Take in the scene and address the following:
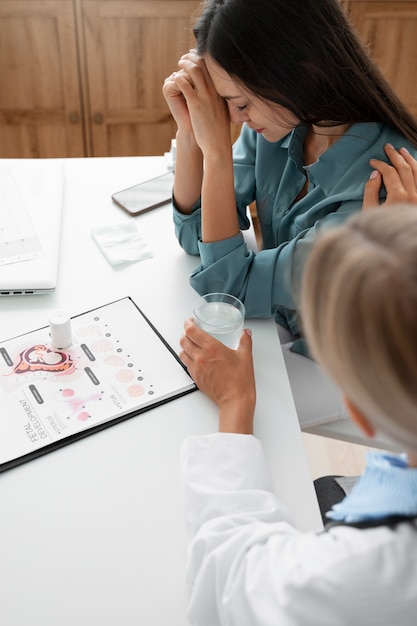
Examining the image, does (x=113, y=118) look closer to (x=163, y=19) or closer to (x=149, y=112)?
(x=149, y=112)

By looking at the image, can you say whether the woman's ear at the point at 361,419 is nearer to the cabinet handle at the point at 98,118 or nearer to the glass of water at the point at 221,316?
the glass of water at the point at 221,316

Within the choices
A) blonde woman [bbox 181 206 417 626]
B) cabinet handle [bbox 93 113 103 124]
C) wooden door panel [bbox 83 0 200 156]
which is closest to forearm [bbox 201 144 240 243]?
blonde woman [bbox 181 206 417 626]

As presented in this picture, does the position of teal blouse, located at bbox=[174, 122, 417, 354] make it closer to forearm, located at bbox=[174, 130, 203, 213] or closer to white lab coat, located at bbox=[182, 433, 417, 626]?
forearm, located at bbox=[174, 130, 203, 213]

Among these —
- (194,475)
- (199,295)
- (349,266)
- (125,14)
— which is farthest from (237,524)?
(125,14)

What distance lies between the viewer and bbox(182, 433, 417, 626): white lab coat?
54 cm

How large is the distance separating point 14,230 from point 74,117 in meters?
1.51

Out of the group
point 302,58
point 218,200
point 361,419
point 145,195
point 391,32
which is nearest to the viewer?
point 361,419

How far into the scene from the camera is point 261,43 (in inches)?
40.0

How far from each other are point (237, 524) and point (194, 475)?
0.09m

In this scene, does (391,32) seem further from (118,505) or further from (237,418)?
(118,505)

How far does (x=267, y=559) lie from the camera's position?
2.11ft

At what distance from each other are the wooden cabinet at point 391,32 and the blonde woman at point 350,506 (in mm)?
2043

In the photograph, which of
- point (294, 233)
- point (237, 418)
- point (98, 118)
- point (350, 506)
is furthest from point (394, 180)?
point (98, 118)

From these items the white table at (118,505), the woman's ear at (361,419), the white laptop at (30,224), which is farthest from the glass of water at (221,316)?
the woman's ear at (361,419)
